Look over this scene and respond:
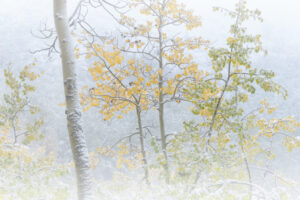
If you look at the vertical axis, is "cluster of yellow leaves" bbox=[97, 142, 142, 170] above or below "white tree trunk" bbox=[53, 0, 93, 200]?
below

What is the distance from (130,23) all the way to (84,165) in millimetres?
4972

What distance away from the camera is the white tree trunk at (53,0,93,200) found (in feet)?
12.7

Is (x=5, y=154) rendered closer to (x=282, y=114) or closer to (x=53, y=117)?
(x=53, y=117)

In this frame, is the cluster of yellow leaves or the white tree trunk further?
the cluster of yellow leaves

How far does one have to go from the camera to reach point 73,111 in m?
3.93

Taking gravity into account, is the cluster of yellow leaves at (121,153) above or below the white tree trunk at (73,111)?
below

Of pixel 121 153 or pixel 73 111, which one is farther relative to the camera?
pixel 121 153

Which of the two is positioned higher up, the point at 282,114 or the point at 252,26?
the point at 252,26

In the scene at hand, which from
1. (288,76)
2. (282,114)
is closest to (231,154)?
(282,114)

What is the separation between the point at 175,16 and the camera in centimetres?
789

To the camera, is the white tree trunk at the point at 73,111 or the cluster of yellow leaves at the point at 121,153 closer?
the white tree trunk at the point at 73,111

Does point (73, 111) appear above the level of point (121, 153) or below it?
above

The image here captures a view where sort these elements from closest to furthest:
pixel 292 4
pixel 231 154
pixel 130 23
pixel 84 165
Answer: pixel 84 165 → pixel 231 154 → pixel 130 23 → pixel 292 4

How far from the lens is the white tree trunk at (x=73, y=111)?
12.7 feet
